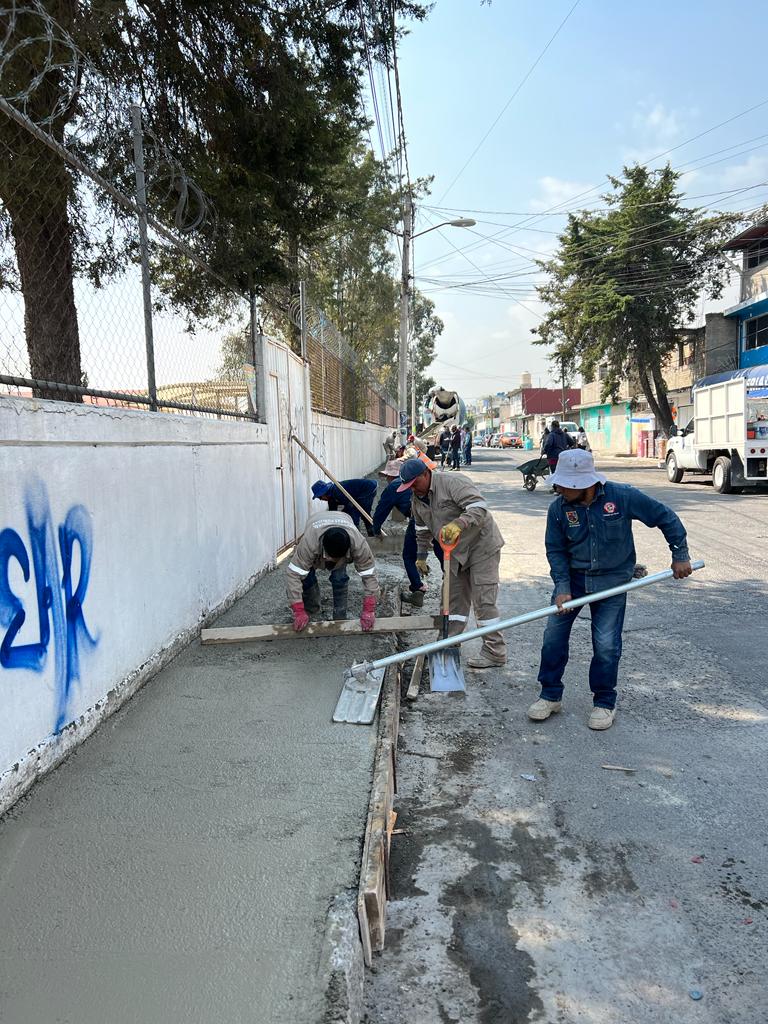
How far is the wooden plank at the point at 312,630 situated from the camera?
4.91m

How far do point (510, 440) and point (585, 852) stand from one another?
180 feet

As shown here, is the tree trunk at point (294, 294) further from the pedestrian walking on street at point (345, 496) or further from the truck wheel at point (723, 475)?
the truck wheel at point (723, 475)

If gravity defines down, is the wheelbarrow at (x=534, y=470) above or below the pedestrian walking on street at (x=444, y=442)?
below

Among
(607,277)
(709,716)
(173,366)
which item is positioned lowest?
(709,716)

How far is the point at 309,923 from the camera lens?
208cm

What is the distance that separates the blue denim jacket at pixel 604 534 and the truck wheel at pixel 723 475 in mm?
12521

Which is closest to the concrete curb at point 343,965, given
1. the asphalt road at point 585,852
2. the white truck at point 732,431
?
the asphalt road at point 585,852

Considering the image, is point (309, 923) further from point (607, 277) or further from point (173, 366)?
point (607, 277)

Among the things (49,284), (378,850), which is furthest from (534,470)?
(378,850)

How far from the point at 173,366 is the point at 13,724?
113 inches

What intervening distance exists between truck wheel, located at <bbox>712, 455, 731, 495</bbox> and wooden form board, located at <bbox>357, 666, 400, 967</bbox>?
45.1 ft

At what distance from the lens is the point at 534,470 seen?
16.3 metres

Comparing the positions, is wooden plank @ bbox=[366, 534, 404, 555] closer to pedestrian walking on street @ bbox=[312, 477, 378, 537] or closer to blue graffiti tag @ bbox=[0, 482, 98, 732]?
pedestrian walking on street @ bbox=[312, 477, 378, 537]

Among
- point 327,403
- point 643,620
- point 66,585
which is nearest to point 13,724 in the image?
point 66,585
